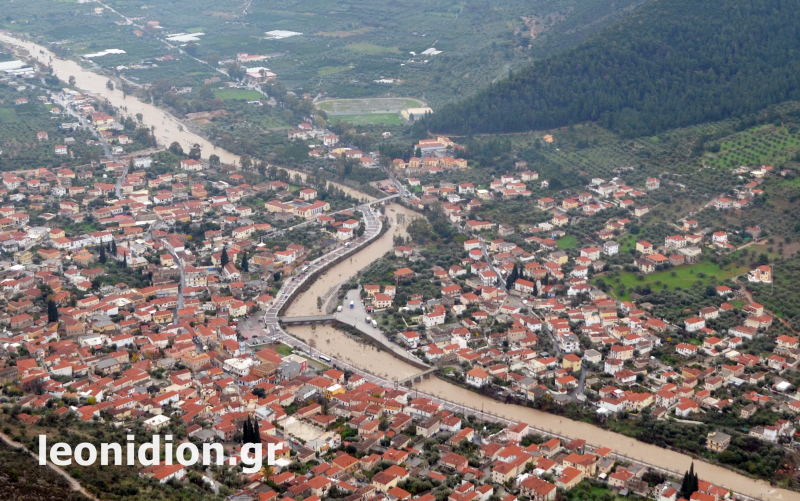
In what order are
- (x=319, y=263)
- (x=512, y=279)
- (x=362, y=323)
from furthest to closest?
(x=319, y=263)
(x=512, y=279)
(x=362, y=323)

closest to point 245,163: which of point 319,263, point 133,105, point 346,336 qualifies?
point 319,263

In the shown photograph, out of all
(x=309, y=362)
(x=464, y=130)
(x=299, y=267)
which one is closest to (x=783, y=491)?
(x=309, y=362)

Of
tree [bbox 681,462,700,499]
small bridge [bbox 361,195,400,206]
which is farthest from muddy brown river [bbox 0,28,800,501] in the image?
tree [bbox 681,462,700,499]

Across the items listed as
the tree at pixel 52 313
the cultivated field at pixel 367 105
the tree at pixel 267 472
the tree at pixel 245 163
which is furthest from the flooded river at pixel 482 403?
the cultivated field at pixel 367 105

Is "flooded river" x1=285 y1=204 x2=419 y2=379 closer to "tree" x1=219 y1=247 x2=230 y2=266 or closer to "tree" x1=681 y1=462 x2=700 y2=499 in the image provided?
"tree" x1=219 y1=247 x2=230 y2=266

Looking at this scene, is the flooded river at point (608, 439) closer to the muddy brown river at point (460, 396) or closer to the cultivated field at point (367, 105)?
→ the muddy brown river at point (460, 396)

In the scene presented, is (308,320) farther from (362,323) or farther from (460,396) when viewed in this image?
(460,396)
